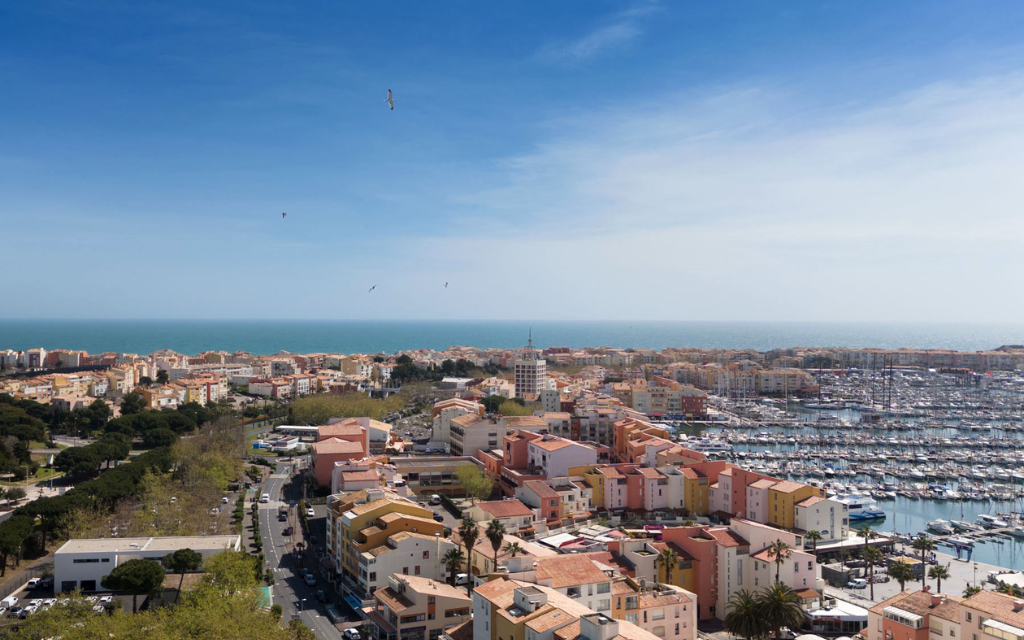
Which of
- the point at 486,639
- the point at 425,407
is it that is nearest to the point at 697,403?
the point at 425,407

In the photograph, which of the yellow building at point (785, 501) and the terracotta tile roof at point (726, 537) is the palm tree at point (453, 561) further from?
the yellow building at point (785, 501)

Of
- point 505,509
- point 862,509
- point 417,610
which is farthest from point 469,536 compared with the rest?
point 862,509

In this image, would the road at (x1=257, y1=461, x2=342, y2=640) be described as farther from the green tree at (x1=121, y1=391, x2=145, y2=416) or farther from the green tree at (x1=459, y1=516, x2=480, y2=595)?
the green tree at (x1=121, y1=391, x2=145, y2=416)

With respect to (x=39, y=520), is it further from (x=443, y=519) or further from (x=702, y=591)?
(x=702, y=591)

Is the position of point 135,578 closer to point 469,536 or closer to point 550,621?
point 469,536

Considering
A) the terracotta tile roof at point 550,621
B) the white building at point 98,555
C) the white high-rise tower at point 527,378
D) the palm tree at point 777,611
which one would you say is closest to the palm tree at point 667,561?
the palm tree at point 777,611
